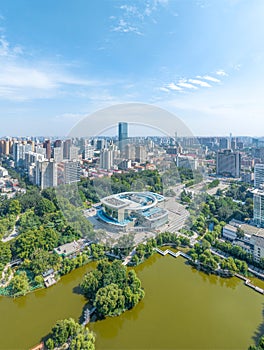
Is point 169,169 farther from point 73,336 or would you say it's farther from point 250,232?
point 73,336

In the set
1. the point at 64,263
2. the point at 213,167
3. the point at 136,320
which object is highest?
the point at 213,167

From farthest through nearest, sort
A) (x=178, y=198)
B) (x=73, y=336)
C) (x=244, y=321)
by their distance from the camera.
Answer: (x=178, y=198), (x=244, y=321), (x=73, y=336)

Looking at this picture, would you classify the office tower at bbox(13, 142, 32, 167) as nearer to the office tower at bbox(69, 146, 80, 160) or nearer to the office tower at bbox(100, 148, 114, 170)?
the office tower at bbox(100, 148, 114, 170)

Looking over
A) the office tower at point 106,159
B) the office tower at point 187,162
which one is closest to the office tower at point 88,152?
the office tower at point 106,159

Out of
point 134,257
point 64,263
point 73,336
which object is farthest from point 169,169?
point 73,336

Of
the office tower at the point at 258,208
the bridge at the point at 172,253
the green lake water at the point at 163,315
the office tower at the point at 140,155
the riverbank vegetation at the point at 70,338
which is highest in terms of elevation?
the office tower at the point at 140,155

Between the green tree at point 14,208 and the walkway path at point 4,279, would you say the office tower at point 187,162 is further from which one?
the walkway path at point 4,279
